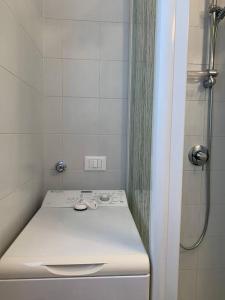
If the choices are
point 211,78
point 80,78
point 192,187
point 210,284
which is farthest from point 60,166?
point 210,284

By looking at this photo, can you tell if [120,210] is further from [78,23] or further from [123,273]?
[78,23]

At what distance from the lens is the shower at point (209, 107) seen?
1250mm

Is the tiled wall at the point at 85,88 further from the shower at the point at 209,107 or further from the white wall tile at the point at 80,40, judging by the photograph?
the shower at the point at 209,107

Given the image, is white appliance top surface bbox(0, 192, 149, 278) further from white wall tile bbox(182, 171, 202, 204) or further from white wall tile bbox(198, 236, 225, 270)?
white wall tile bbox(198, 236, 225, 270)

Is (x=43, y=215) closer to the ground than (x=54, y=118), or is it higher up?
closer to the ground

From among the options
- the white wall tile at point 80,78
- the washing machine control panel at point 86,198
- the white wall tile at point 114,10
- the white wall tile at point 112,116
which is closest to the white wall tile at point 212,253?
the washing machine control panel at point 86,198

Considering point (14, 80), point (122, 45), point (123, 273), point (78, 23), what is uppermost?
point (78, 23)

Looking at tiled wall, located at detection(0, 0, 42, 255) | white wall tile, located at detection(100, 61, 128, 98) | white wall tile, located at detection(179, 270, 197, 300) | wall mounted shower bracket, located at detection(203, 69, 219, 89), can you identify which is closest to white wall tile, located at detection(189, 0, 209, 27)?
wall mounted shower bracket, located at detection(203, 69, 219, 89)

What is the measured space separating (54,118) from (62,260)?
0.87 m

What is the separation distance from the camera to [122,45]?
4.55ft

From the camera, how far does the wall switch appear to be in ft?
4.64

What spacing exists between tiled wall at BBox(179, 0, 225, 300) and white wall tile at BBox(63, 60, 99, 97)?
557 mm

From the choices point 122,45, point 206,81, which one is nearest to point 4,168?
point 122,45

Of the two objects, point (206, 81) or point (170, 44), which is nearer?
point (170, 44)
